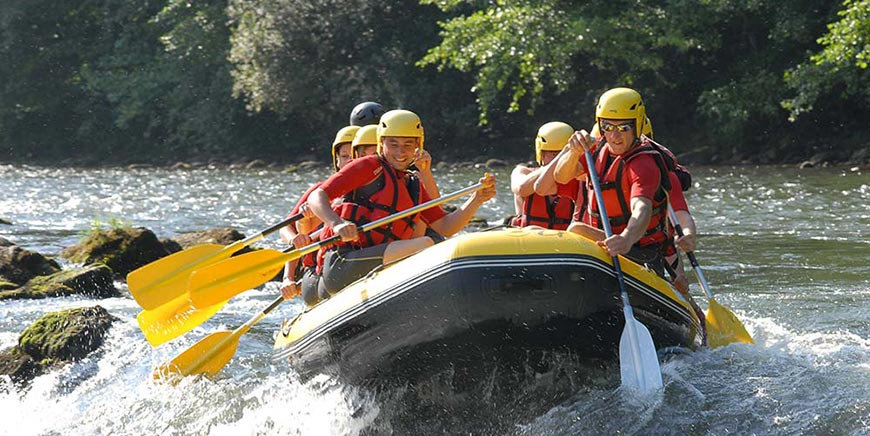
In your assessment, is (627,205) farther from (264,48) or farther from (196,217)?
(264,48)

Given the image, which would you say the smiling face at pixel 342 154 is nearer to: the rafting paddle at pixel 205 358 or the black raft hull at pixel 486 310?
the rafting paddle at pixel 205 358

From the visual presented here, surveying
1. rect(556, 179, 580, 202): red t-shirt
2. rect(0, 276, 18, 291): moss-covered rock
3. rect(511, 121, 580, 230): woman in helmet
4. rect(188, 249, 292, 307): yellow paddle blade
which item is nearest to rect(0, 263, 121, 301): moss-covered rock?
rect(0, 276, 18, 291): moss-covered rock

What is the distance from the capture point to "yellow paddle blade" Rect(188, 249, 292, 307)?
639cm

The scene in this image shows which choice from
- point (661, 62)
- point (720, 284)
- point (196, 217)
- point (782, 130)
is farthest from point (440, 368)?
point (782, 130)

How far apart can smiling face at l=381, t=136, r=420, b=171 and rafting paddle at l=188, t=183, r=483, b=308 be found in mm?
255

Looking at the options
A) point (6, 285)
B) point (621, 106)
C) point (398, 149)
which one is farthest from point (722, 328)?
point (6, 285)

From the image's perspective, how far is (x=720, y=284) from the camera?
393 inches

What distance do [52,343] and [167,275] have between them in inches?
46.6

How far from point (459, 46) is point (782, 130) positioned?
6.49 m

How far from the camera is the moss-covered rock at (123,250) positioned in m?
11.0

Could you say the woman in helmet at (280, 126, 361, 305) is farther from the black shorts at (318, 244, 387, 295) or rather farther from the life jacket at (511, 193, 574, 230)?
the life jacket at (511, 193, 574, 230)

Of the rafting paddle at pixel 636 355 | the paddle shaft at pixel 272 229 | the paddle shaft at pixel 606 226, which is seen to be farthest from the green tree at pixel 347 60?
the rafting paddle at pixel 636 355

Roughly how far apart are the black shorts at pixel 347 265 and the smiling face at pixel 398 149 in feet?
1.46

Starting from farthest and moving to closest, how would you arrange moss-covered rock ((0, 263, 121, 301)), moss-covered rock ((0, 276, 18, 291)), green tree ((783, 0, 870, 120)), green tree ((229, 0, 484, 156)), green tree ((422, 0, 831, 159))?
green tree ((229, 0, 484, 156)) → green tree ((422, 0, 831, 159)) → green tree ((783, 0, 870, 120)) → moss-covered rock ((0, 276, 18, 291)) → moss-covered rock ((0, 263, 121, 301))
